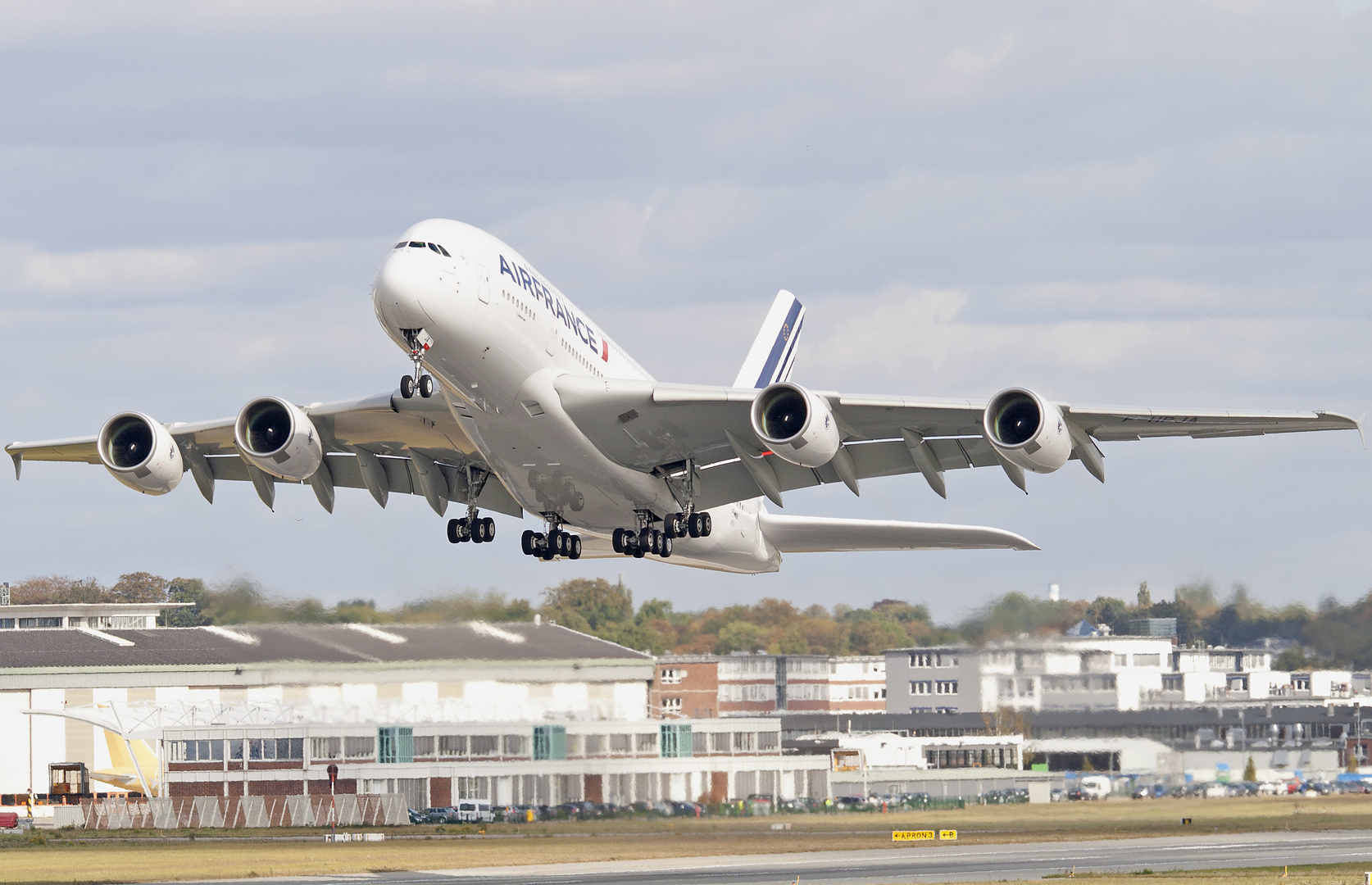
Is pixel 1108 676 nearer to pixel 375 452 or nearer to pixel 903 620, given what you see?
pixel 903 620

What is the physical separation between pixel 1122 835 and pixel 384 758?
22981 mm

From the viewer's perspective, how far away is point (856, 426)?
30938mm

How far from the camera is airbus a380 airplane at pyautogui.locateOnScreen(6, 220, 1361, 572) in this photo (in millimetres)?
28156

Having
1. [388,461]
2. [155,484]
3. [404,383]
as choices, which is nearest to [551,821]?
[388,461]

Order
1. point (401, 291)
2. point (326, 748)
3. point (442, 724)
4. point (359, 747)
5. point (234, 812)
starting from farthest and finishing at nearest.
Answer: point (234, 812)
point (326, 748)
point (359, 747)
point (442, 724)
point (401, 291)

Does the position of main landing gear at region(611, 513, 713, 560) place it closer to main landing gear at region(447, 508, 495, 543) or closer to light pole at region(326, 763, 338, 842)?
main landing gear at region(447, 508, 495, 543)

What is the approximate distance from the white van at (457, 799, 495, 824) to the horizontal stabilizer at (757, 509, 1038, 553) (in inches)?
624

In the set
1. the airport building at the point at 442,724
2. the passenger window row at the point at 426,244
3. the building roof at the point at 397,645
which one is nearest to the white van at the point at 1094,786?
the airport building at the point at 442,724

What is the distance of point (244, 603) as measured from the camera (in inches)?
1741

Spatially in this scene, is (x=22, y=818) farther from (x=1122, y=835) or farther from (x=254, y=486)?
(x=1122, y=835)

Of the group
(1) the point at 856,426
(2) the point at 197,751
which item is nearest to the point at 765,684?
(2) the point at 197,751

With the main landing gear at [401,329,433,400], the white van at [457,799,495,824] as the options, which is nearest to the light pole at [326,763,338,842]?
the white van at [457,799,495,824]

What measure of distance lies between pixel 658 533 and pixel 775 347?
1172 centimetres

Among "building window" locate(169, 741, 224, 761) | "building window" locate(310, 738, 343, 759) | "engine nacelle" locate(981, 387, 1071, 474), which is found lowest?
"building window" locate(169, 741, 224, 761)
